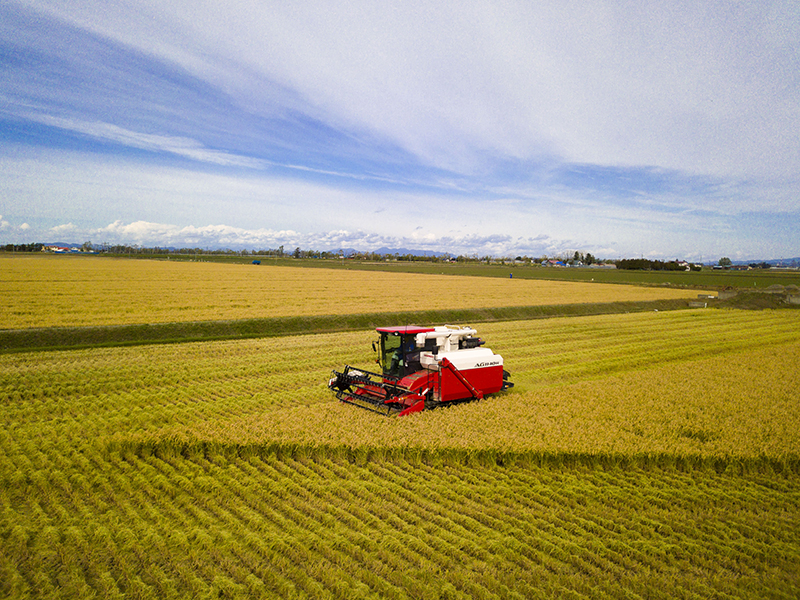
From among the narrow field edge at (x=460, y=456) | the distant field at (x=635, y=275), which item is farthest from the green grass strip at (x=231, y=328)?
the distant field at (x=635, y=275)

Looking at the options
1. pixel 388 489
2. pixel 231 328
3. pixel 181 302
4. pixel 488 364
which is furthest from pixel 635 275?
pixel 388 489

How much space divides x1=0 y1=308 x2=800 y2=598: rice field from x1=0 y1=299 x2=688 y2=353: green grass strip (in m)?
5.06

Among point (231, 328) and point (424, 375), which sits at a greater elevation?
point (424, 375)

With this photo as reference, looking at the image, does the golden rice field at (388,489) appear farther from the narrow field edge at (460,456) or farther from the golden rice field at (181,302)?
the golden rice field at (181,302)

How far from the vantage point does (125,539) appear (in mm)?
6195

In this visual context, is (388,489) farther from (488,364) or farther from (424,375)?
(488,364)

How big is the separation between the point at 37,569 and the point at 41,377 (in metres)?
10.9

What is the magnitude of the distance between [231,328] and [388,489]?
60.4ft

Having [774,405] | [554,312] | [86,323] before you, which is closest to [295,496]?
[774,405]

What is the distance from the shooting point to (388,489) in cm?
777

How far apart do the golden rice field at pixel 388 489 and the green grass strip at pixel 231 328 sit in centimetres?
426

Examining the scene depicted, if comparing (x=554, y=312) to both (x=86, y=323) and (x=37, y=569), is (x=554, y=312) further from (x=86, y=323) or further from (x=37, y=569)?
(x=37, y=569)

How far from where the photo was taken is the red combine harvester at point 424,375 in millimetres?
11789

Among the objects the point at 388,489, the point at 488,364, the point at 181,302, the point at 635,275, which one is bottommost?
the point at 388,489
